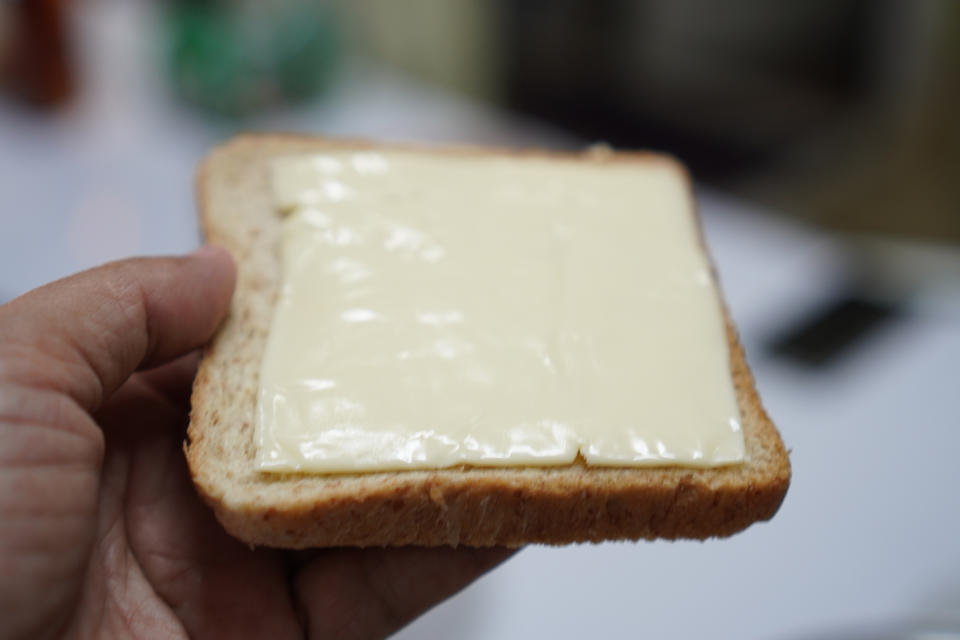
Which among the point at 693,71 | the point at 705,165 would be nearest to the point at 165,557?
the point at 705,165

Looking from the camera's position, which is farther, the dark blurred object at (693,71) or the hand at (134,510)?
the dark blurred object at (693,71)

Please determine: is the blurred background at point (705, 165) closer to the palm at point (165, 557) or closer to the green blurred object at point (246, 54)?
the green blurred object at point (246, 54)

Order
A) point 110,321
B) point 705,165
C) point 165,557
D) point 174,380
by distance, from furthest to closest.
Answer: point 705,165 → point 174,380 → point 165,557 → point 110,321

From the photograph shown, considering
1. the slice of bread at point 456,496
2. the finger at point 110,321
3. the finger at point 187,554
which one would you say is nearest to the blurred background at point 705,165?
the finger at point 187,554

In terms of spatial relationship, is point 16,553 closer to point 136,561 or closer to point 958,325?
point 136,561

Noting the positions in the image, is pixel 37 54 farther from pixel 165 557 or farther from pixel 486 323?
pixel 486 323

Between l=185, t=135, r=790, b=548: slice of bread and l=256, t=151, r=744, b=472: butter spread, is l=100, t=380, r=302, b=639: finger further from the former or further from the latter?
l=256, t=151, r=744, b=472: butter spread

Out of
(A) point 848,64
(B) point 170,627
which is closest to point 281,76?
(B) point 170,627
